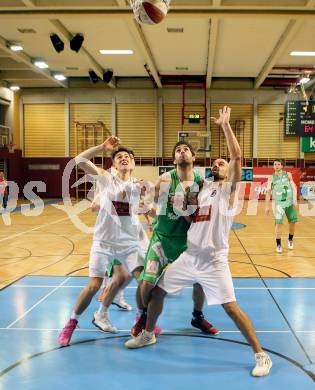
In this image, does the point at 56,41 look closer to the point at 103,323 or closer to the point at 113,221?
the point at 113,221

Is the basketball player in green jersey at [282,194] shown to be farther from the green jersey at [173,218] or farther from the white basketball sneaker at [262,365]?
the white basketball sneaker at [262,365]

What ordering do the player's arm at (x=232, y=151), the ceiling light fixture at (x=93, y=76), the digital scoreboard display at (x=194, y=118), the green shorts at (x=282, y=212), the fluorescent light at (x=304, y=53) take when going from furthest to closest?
the digital scoreboard display at (x=194, y=118), the ceiling light fixture at (x=93, y=76), the fluorescent light at (x=304, y=53), the green shorts at (x=282, y=212), the player's arm at (x=232, y=151)

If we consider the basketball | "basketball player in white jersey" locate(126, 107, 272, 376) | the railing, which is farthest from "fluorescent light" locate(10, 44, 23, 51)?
"basketball player in white jersey" locate(126, 107, 272, 376)

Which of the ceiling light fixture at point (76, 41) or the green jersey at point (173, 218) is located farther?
the ceiling light fixture at point (76, 41)

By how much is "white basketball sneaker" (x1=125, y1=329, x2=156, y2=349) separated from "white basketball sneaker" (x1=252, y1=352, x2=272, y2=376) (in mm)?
1099

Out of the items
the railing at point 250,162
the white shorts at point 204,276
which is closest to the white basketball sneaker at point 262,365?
the white shorts at point 204,276

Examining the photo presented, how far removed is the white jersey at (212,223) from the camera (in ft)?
13.8

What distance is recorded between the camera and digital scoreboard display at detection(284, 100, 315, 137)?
22.5m

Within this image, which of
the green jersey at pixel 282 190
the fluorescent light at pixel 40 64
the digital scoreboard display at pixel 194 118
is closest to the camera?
the green jersey at pixel 282 190

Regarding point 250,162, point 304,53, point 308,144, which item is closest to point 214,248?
point 304,53

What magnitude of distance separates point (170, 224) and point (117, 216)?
75cm

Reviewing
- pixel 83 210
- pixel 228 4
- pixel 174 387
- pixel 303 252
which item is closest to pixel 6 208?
pixel 83 210

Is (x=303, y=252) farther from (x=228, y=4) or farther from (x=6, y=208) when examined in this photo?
(x=6, y=208)

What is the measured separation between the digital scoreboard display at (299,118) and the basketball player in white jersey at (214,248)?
19581mm
